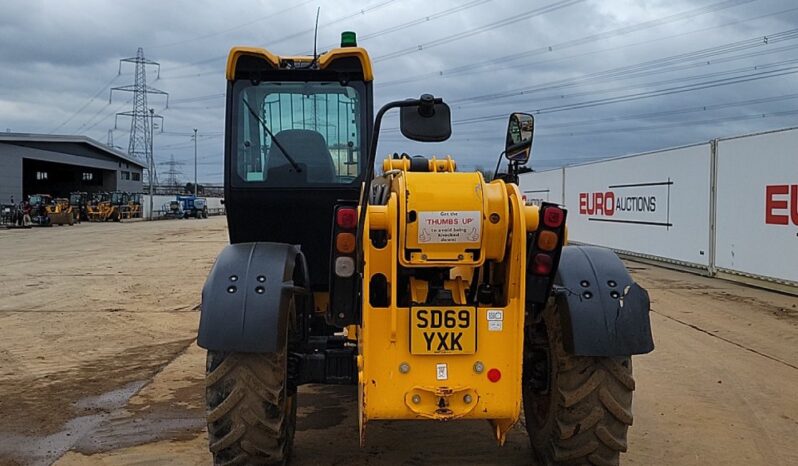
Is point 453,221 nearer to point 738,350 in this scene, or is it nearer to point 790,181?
point 738,350

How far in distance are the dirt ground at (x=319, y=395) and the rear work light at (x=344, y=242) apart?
5.44 feet

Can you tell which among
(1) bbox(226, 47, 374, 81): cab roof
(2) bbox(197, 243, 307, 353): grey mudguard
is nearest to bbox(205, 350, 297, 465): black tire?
(2) bbox(197, 243, 307, 353): grey mudguard

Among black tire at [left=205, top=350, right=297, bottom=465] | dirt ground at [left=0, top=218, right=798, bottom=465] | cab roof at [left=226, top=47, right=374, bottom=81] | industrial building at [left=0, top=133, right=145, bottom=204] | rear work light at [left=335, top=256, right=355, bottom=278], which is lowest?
dirt ground at [left=0, top=218, right=798, bottom=465]

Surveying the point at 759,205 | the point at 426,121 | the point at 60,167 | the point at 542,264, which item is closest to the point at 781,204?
the point at 759,205

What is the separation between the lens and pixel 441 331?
3.65 metres

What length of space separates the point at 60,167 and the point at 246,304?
213 ft

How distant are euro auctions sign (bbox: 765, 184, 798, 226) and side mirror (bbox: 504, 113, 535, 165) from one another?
10539 millimetres

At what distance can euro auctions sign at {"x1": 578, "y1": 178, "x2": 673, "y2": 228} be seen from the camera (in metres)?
18.0

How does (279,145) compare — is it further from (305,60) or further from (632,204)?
(632,204)

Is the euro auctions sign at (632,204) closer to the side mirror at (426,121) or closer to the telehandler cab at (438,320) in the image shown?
the telehandler cab at (438,320)

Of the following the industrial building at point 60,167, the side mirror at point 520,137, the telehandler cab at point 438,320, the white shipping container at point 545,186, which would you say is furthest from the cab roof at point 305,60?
the industrial building at point 60,167

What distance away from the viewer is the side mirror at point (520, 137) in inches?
161

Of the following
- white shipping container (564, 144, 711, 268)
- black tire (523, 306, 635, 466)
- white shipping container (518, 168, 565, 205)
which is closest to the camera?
black tire (523, 306, 635, 466)

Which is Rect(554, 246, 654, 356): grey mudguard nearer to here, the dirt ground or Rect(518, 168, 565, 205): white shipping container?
the dirt ground
